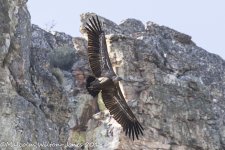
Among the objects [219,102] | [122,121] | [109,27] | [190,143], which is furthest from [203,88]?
[122,121]

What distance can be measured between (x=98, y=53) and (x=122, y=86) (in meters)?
15.5

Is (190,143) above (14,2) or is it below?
below

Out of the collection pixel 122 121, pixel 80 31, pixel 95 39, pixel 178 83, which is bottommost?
pixel 122 121

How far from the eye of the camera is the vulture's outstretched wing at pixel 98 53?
15.6 meters

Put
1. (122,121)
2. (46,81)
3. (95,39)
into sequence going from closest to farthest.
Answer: (95,39) < (122,121) < (46,81)

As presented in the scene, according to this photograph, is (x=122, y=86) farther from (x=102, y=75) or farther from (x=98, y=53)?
(x=102, y=75)

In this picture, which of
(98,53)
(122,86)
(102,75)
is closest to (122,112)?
(102,75)

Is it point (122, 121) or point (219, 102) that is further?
point (219, 102)

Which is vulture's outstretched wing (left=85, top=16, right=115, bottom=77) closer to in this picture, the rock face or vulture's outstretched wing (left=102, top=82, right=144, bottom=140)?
vulture's outstretched wing (left=102, top=82, right=144, bottom=140)

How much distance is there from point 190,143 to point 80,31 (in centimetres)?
887

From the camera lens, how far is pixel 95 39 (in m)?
15.8

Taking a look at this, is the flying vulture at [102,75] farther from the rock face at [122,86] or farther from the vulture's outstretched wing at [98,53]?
the rock face at [122,86]

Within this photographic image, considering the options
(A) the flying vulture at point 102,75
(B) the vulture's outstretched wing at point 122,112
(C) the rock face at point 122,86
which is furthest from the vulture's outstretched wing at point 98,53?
(C) the rock face at point 122,86

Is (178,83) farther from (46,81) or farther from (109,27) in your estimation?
(46,81)
